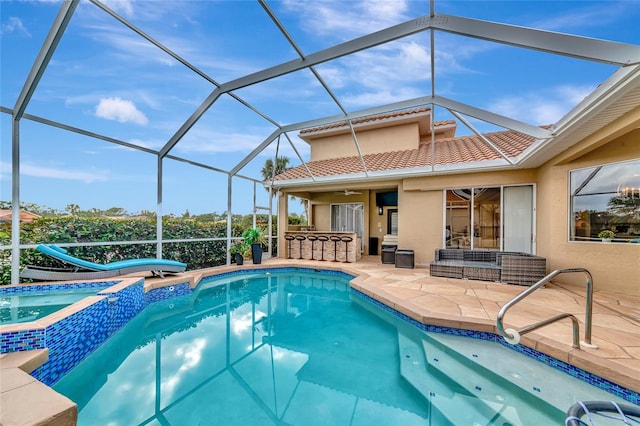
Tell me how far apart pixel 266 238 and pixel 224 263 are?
2.28 meters

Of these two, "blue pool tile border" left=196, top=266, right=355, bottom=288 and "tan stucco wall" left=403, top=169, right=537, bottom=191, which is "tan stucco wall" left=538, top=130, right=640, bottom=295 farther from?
"blue pool tile border" left=196, top=266, right=355, bottom=288

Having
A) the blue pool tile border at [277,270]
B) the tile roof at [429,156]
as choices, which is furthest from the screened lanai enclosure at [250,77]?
the blue pool tile border at [277,270]

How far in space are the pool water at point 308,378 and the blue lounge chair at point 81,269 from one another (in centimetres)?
200

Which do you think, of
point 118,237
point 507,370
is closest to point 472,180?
point 507,370

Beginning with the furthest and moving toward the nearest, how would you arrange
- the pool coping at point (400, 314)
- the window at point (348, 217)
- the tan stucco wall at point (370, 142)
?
the window at point (348, 217) < the tan stucco wall at point (370, 142) < the pool coping at point (400, 314)

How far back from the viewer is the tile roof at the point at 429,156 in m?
8.50

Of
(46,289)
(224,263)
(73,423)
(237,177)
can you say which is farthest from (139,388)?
(237,177)

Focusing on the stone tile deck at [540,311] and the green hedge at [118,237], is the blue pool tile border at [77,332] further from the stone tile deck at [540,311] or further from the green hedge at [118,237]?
the stone tile deck at [540,311]

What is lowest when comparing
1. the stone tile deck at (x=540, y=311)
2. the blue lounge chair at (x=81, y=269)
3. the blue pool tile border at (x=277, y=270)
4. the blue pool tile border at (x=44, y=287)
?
the blue pool tile border at (x=277, y=270)

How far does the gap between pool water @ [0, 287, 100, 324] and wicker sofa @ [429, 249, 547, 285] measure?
8.38m

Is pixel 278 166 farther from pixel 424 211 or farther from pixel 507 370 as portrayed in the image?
pixel 507 370

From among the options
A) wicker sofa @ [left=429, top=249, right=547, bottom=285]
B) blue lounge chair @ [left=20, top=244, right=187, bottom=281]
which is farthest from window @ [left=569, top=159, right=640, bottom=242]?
blue lounge chair @ [left=20, top=244, right=187, bottom=281]

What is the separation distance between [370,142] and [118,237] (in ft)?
34.3

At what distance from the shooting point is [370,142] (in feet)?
42.7
